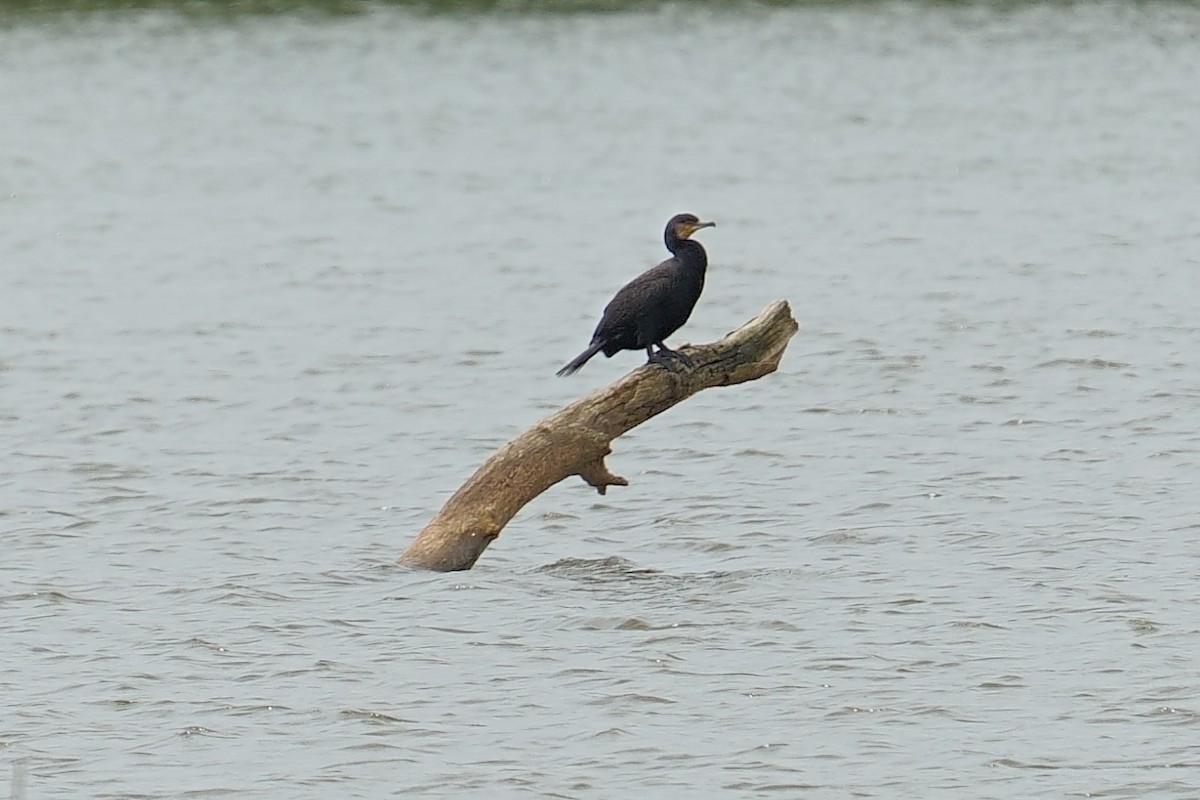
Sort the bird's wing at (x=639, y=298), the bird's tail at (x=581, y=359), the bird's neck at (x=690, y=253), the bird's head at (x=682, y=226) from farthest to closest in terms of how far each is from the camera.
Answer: the bird's head at (x=682, y=226) < the bird's neck at (x=690, y=253) < the bird's tail at (x=581, y=359) < the bird's wing at (x=639, y=298)

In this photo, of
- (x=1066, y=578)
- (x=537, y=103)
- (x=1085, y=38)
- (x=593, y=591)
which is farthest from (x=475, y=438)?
Result: (x=1085, y=38)

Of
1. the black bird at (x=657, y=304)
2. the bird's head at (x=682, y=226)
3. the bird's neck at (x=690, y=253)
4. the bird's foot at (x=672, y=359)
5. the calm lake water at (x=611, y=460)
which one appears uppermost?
the bird's head at (x=682, y=226)

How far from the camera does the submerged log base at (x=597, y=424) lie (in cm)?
1041

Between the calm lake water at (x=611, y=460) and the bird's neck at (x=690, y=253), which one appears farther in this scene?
the bird's neck at (x=690, y=253)

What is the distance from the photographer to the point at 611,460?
575 inches

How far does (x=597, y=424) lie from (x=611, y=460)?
159 inches

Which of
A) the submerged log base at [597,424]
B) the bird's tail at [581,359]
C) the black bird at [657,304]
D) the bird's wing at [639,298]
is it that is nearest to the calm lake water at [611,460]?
the submerged log base at [597,424]

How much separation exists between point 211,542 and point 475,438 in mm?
3117

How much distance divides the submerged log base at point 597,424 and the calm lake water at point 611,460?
433mm

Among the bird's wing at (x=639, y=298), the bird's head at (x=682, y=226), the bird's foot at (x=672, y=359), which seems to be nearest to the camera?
the bird's foot at (x=672, y=359)

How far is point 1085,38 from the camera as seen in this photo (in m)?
40.7

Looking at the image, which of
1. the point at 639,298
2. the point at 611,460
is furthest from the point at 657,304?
the point at 611,460

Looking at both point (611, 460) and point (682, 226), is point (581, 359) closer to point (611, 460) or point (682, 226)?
point (682, 226)

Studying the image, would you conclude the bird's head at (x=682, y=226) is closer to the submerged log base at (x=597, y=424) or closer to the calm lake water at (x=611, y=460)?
the submerged log base at (x=597, y=424)
